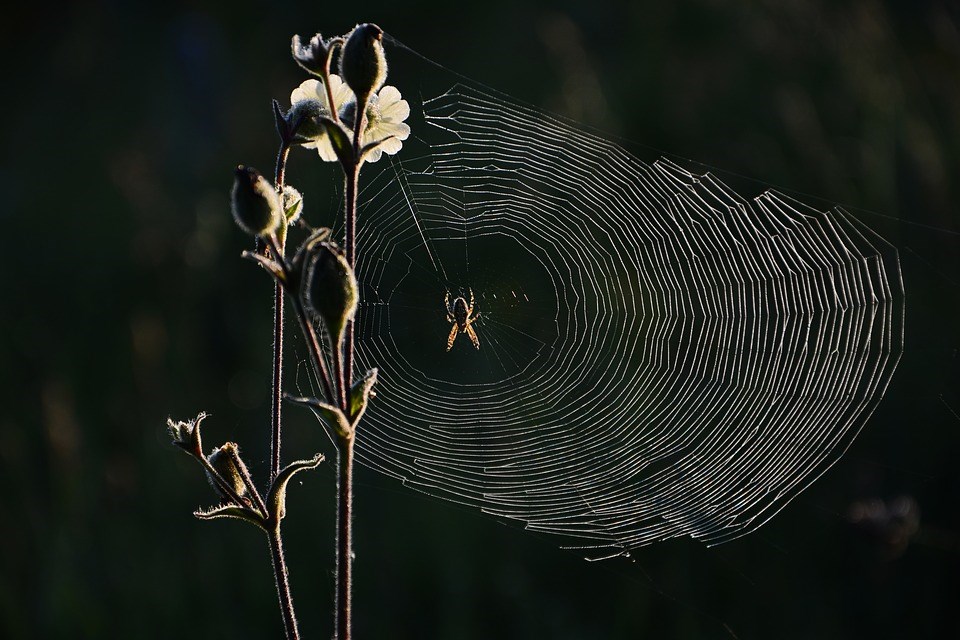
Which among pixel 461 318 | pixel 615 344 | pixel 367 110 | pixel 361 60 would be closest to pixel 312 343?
pixel 361 60

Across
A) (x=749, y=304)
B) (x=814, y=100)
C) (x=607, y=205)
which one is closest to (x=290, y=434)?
(x=607, y=205)

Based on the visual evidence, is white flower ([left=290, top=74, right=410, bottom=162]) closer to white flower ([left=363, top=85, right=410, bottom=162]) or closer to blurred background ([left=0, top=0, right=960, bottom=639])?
white flower ([left=363, top=85, right=410, bottom=162])

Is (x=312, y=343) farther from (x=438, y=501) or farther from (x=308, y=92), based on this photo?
(x=438, y=501)

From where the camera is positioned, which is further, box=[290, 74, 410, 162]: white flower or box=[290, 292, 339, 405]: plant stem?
box=[290, 74, 410, 162]: white flower

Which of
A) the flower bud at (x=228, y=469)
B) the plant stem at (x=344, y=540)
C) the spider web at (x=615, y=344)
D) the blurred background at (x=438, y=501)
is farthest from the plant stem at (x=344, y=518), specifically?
the blurred background at (x=438, y=501)

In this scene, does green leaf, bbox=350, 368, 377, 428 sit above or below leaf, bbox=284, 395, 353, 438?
above

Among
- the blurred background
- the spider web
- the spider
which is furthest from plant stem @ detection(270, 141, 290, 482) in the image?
the spider

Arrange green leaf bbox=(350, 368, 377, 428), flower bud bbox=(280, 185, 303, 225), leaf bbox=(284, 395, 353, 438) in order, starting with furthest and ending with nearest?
1. flower bud bbox=(280, 185, 303, 225)
2. green leaf bbox=(350, 368, 377, 428)
3. leaf bbox=(284, 395, 353, 438)

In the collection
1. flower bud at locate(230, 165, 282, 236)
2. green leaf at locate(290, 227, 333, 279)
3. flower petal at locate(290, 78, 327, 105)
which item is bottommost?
green leaf at locate(290, 227, 333, 279)
